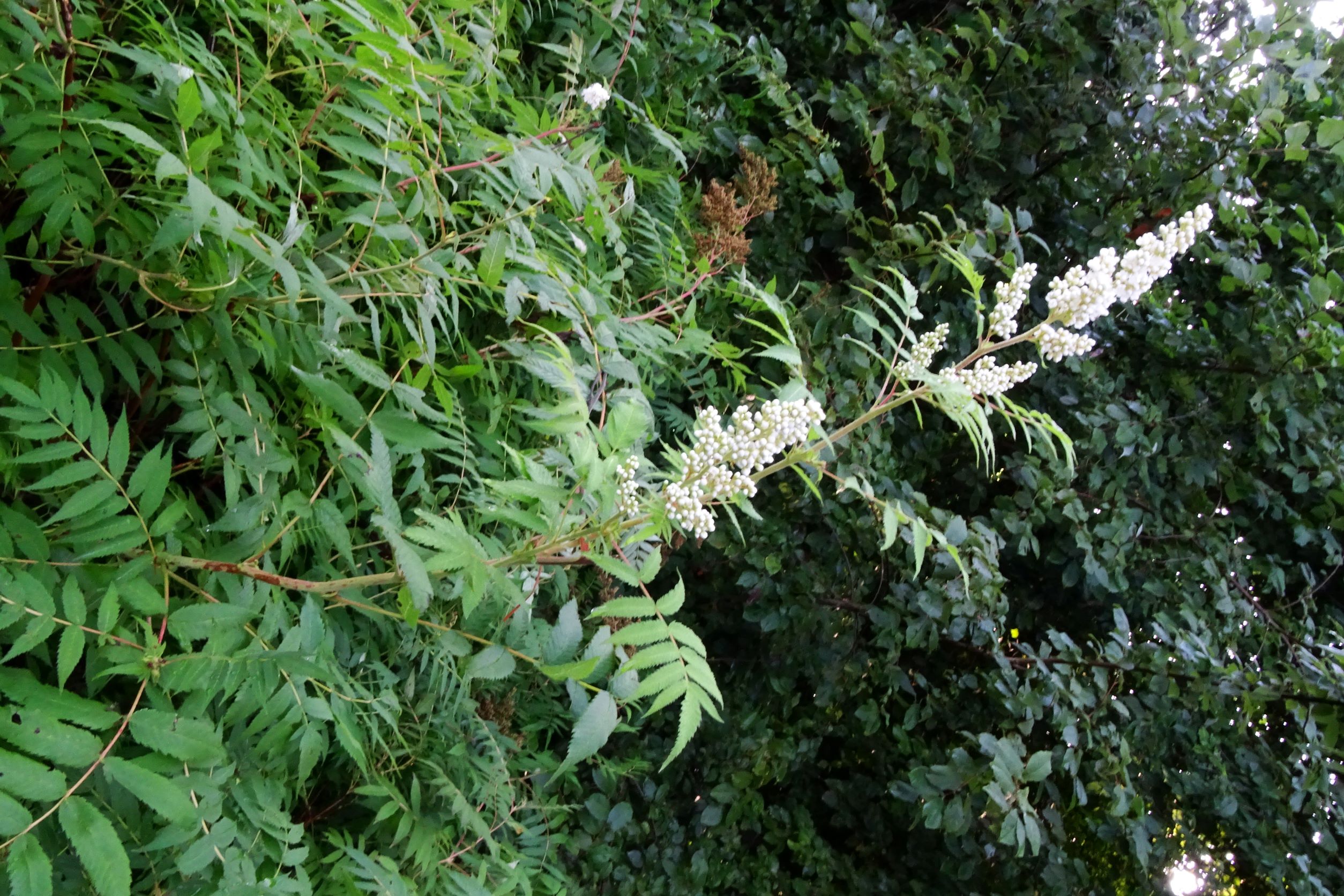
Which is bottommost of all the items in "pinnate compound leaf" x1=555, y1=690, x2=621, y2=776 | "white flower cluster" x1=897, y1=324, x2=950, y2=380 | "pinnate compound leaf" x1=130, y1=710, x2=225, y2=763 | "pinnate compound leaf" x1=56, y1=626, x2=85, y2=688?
"pinnate compound leaf" x1=130, y1=710, x2=225, y2=763

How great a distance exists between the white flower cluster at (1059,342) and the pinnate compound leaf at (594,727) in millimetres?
816

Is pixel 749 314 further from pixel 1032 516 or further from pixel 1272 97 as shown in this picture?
pixel 1272 97

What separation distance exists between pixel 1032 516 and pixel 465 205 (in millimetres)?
1585

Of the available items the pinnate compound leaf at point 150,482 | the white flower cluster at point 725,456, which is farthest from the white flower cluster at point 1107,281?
the pinnate compound leaf at point 150,482

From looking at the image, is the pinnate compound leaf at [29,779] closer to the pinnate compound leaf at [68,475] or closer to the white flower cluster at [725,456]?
the pinnate compound leaf at [68,475]

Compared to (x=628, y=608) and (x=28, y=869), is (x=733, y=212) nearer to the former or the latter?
(x=628, y=608)

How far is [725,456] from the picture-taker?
0.96m

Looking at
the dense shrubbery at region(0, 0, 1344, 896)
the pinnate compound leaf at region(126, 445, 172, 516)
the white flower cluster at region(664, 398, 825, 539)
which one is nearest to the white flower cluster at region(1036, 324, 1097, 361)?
the dense shrubbery at region(0, 0, 1344, 896)

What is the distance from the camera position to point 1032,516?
2.08 m

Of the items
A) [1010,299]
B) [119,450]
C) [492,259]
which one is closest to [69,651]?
[119,450]

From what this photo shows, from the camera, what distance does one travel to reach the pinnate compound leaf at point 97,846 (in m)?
0.72

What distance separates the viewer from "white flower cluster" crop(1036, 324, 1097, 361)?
117 centimetres

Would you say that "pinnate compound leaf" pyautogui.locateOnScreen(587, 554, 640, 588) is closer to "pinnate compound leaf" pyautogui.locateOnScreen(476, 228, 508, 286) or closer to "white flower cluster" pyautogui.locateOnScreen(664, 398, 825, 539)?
"white flower cluster" pyautogui.locateOnScreen(664, 398, 825, 539)

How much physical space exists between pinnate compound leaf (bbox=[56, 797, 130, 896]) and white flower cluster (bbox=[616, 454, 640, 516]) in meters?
0.58
